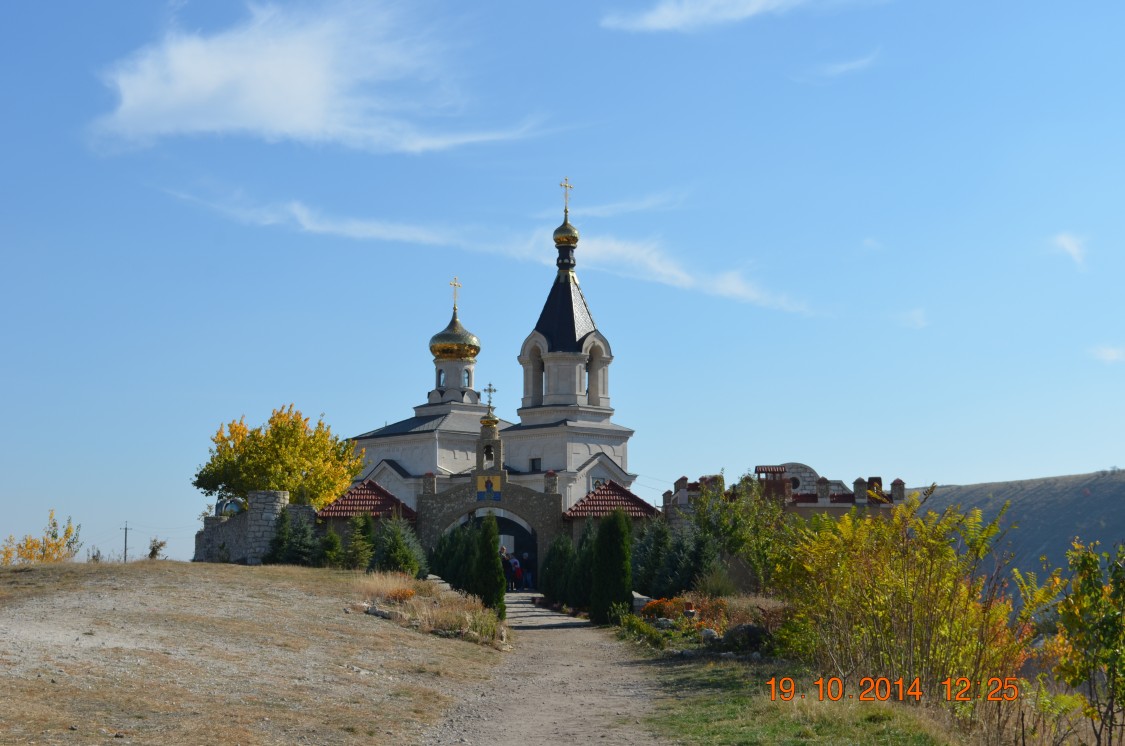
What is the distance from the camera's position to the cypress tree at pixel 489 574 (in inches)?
874

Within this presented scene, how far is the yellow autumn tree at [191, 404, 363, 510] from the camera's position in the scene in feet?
153

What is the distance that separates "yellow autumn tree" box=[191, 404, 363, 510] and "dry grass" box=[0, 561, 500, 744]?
2366 centimetres

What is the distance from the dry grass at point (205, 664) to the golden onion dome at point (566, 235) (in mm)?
29555

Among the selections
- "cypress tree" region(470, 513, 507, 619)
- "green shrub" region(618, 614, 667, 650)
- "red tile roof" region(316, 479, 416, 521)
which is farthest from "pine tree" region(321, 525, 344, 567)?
"green shrub" region(618, 614, 667, 650)

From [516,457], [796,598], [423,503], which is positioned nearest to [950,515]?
[796,598]

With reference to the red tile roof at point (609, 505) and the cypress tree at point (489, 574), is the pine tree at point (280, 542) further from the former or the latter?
the cypress tree at point (489, 574)

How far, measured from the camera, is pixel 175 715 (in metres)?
10.5

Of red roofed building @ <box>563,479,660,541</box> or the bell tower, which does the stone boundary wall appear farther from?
the bell tower

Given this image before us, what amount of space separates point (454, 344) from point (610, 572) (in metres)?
31.3

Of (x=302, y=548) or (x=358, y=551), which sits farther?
(x=302, y=548)

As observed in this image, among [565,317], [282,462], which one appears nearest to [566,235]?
[565,317]

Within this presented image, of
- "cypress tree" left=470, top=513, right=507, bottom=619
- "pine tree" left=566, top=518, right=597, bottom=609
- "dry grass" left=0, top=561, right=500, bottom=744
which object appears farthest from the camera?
"pine tree" left=566, top=518, right=597, bottom=609

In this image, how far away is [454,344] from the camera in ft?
179
